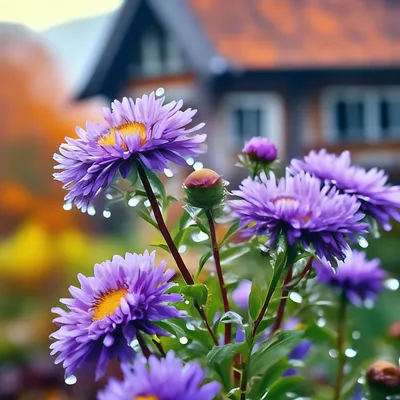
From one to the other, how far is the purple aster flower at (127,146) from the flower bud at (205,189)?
18mm

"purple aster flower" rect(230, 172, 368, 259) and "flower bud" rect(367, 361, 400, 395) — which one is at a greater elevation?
"purple aster flower" rect(230, 172, 368, 259)

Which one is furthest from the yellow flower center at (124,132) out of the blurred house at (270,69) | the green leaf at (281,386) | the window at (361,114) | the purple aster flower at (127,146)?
the window at (361,114)

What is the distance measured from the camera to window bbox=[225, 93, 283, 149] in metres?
2.36

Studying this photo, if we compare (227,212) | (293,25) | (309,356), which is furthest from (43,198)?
(227,212)

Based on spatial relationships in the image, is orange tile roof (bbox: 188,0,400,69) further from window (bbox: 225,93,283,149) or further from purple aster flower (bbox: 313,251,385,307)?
purple aster flower (bbox: 313,251,385,307)

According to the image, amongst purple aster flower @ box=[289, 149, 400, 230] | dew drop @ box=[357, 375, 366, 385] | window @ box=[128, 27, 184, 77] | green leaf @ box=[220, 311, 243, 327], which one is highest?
purple aster flower @ box=[289, 149, 400, 230]

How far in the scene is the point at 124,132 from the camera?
0.28 meters

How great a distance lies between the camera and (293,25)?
253cm

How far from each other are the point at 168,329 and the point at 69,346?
39 millimetres

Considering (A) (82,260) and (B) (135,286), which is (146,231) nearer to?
(A) (82,260)

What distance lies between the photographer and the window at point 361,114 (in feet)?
7.89

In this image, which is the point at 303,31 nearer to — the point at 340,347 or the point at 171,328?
the point at 340,347

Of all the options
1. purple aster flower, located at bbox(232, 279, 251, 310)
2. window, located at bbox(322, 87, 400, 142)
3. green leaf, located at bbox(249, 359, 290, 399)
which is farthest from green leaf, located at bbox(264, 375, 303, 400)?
window, located at bbox(322, 87, 400, 142)

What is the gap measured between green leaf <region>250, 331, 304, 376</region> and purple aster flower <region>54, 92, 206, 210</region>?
0.27ft
